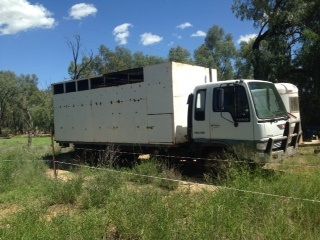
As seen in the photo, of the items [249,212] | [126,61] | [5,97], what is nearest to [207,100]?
[249,212]

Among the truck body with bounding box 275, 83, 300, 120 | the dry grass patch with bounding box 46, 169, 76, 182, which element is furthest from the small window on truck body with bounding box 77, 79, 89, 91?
the truck body with bounding box 275, 83, 300, 120

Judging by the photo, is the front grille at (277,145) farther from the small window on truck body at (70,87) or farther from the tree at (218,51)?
the tree at (218,51)

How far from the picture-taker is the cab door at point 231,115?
11.9 meters

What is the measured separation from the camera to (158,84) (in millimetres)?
14086

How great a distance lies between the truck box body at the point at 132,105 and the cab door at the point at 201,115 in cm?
77

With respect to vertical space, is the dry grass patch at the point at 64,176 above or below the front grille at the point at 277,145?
below

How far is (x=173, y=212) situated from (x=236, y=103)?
5294mm

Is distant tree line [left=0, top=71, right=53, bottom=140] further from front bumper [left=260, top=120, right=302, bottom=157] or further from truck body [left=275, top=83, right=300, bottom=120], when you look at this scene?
front bumper [left=260, top=120, right=302, bottom=157]

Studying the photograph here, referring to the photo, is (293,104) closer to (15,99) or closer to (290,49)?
(290,49)

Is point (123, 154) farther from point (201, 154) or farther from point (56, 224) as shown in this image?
point (56, 224)

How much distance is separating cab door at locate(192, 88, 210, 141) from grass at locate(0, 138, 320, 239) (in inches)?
123


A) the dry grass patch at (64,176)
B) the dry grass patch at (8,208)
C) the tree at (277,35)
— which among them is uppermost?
the tree at (277,35)

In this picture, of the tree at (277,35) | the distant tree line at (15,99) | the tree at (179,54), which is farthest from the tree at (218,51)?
the tree at (277,35)

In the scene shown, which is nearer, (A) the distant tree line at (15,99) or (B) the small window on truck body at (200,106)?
(B) the small window on truck body at (200,106)
